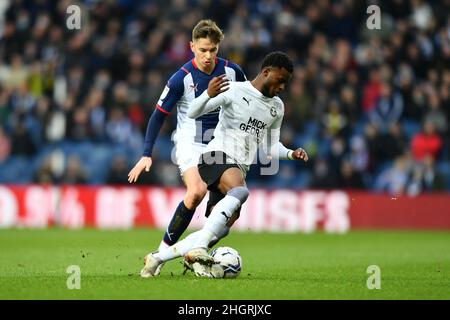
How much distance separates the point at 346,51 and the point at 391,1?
185 cm

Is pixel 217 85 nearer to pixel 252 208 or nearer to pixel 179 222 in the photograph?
pixel 179 222

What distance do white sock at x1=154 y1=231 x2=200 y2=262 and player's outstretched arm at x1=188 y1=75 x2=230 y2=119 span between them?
1.10m

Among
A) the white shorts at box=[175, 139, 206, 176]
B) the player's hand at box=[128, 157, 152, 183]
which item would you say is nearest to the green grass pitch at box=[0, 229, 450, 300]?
the player's hand at box=[128, 157, 152, 183]

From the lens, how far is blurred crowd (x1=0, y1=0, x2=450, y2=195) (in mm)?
19516

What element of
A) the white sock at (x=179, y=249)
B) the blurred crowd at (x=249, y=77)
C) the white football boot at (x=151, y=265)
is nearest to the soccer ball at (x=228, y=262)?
the white sock at (x=179, y=249)

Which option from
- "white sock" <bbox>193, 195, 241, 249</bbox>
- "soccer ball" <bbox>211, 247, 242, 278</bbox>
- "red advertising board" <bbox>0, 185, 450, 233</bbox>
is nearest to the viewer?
"white sock" <bbox>193, 195, 241, 249</bbox>

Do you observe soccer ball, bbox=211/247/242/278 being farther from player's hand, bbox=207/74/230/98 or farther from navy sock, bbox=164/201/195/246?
player's hand, bbox=207/74/230/98

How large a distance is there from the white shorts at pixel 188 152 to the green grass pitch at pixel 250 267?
3.55 ft

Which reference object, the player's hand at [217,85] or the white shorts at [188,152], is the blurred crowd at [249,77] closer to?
the white shorts at [188,152]

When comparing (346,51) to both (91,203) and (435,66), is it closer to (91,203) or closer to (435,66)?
(435,66)

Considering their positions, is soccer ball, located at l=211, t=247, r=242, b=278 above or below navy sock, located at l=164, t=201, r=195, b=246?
below

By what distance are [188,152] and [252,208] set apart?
9747 mm

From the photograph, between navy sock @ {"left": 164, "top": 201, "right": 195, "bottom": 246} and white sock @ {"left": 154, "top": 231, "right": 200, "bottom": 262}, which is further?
navy sock @ {"left": 164, "top": 201, "right": 195, "bottom": 246}

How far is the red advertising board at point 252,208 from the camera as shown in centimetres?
1894
